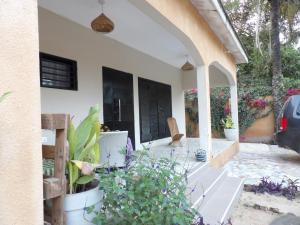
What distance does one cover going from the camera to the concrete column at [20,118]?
1477mm

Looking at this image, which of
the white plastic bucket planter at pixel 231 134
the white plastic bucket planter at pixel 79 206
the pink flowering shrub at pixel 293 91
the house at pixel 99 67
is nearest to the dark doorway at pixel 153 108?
the house at pixel 99 67

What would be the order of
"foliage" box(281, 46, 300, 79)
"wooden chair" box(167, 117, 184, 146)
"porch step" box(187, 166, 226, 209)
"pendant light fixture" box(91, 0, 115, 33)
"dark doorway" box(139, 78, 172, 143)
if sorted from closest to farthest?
"porch step" box(187, 166, 226, 209), "pendant light fixture" box(91, 0, 115, 33), "wooden chair" box(167, 117, 184, 146), "dark doorway" box(139, 78, 172, 143), "foliage" box(281, 46, 300, 79)

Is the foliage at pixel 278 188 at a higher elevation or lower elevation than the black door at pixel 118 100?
lower

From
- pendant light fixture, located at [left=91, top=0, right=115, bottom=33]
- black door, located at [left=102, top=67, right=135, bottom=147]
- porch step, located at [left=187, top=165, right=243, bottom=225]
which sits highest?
pendant light fixture, located at [left=91, top=0, right=115, bottom=33]

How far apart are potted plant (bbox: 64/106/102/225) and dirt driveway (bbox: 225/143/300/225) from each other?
2392 mm

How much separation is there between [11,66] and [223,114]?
491 inches

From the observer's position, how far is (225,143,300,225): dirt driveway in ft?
13.3

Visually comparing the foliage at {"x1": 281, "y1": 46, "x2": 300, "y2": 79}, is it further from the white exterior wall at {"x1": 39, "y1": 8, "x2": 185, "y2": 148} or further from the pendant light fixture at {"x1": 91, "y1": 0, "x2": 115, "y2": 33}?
the pendant light fixture at {"x1": 91, "y1": 0, "x2": 115, "y2": 33}

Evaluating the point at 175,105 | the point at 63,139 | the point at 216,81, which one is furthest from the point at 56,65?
the point at 216,81

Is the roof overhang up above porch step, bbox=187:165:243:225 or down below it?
above

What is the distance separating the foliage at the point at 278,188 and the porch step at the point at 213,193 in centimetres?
33

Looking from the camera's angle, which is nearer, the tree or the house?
the house

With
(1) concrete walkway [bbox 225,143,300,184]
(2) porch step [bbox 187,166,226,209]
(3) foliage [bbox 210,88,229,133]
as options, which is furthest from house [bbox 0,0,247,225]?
(3) foliage [bbox 210,88,229,133]

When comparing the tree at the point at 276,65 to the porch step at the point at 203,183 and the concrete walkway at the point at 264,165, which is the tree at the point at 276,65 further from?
the porch step at the point at 203,183
